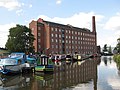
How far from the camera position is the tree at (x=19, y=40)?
80.2 meters

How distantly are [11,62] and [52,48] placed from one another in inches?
3340

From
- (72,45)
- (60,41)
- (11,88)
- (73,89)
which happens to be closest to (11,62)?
(11,88)

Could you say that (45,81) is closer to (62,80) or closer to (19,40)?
(62,80)

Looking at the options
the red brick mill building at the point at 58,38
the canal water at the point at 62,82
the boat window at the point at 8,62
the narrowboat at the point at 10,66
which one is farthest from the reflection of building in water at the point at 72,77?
the red brick mill building at the point at 58,38

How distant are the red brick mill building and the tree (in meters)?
29.7

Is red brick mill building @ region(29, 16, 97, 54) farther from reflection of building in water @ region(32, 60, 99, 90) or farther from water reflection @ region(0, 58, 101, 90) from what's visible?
water reflection @ region(0, 58, 101, 90)

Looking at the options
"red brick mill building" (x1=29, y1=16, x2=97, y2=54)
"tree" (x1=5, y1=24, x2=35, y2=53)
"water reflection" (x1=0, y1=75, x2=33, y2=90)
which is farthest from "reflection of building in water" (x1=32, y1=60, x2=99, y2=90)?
"red brick mill building" (x1=29, y1=16, x2=97, y2=54)

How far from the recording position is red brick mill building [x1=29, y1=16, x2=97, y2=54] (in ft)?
381

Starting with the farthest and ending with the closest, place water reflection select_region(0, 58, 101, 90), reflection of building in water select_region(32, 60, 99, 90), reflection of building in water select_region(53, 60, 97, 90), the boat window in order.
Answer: the boat window < reflection of building in water select_region(53, 60, 97, 90) < reflection of building in water select_region(32, 60, 99, 90) < water reflection select_region(0, 58, 101, 90)

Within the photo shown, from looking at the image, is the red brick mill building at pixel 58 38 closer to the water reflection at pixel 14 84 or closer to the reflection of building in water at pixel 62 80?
the reflection of building in water at pixel 62 80

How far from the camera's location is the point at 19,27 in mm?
82625

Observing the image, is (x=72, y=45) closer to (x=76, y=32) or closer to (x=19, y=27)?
(x=76, y=32)

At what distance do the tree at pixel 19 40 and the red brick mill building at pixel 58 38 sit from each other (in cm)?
2974

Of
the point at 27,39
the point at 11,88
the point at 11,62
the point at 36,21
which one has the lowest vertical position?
the point at 11,88
